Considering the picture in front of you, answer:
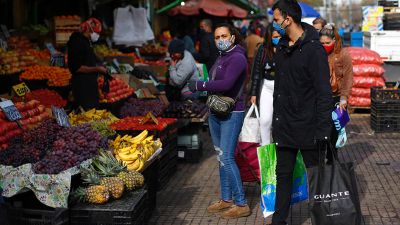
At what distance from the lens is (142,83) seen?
40.2 ft

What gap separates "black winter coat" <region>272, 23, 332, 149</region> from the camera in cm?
538

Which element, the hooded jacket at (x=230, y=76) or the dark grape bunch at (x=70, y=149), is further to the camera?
the hooded jacket at (x=230, y=76)

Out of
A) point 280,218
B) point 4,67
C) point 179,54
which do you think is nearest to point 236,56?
point 280,218

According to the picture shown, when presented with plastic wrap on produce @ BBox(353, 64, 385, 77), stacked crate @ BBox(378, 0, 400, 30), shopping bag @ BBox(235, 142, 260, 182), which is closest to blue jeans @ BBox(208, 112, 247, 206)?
shopping bag @ BBox(235, 142, 260, 182)

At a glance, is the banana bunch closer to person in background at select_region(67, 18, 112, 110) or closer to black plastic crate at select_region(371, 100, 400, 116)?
A: person in background at select_region(67, 18, 112, 110)

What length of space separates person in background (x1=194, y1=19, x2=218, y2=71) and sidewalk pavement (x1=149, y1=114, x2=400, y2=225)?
2654 mm

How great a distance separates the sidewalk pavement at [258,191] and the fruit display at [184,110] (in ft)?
2.32

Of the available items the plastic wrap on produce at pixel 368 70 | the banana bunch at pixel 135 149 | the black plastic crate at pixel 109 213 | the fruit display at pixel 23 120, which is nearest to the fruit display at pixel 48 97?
the fruit display at pixel 23 120

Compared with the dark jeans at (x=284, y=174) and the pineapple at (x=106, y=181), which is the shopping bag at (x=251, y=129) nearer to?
the dark jeans at (x=284, y=174)

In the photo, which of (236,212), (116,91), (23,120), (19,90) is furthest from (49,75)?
(236,212)

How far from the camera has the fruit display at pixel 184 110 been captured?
9.51 metres

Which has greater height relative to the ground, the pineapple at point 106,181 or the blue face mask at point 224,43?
the blue face mask at point 224,43

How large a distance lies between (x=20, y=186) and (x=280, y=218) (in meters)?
2.23

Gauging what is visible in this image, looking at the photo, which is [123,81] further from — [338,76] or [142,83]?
[338,76]
